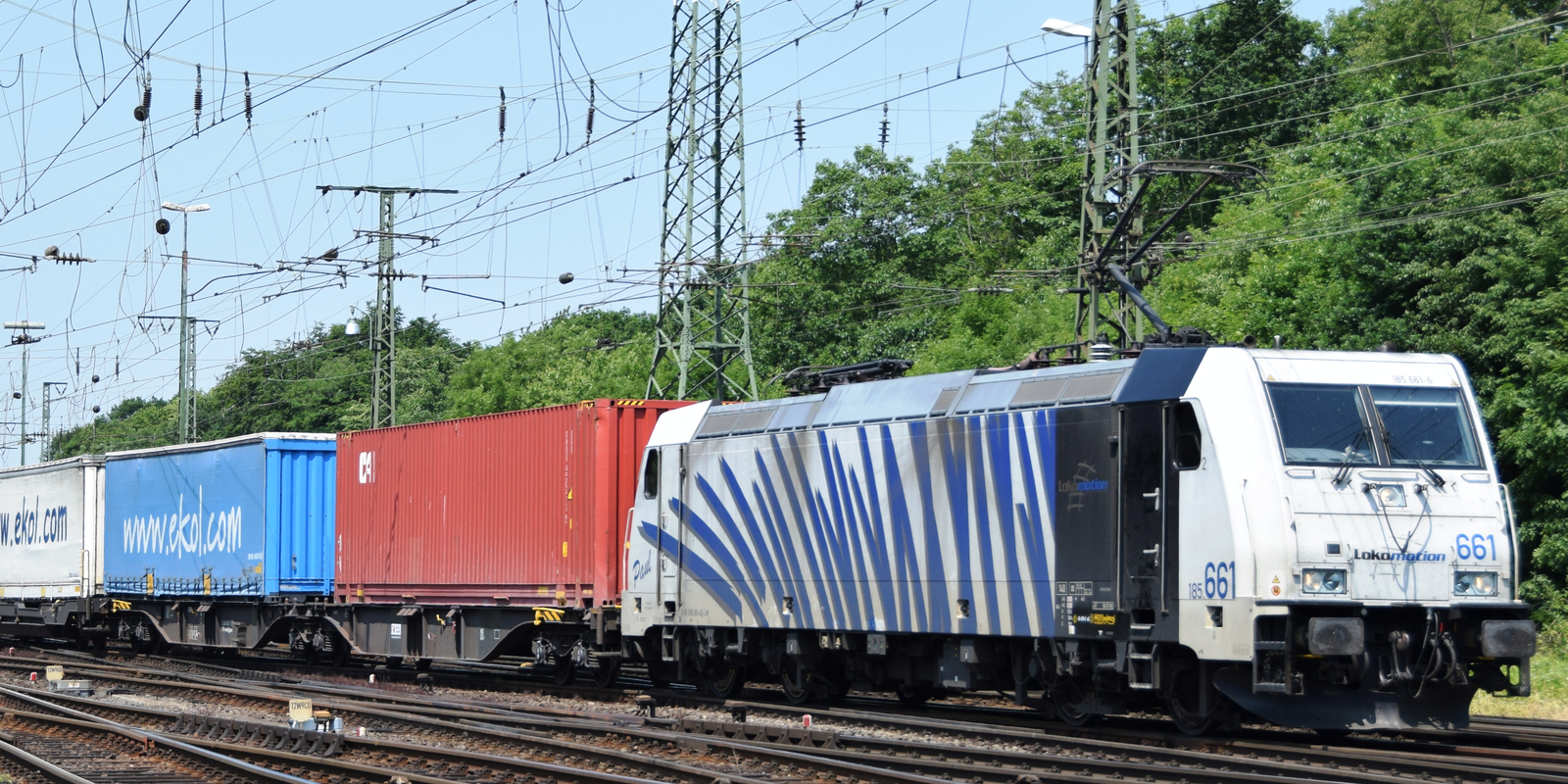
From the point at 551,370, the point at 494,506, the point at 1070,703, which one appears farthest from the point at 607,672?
the point at 551,370

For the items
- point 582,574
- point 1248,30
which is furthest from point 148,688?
point 1248,30

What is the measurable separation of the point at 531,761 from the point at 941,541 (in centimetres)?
477

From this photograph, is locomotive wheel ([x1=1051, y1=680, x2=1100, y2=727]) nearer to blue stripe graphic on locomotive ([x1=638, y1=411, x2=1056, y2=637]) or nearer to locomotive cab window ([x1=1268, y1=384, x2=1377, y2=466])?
blue stripe graphic on locomotive ([x1=638, y1=411, x2=1056, y2=637])

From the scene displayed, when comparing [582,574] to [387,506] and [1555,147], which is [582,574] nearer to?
[387,506]

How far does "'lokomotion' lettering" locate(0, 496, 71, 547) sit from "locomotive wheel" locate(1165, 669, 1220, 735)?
24838 millimetres

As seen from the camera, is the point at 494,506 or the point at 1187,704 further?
the point at 494,506

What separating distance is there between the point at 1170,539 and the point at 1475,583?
2.47 metres

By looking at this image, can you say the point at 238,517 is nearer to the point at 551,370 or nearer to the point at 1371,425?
the point at 1371,425

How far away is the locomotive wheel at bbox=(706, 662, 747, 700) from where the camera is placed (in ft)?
62.8

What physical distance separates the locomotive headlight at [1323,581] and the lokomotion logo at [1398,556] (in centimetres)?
23

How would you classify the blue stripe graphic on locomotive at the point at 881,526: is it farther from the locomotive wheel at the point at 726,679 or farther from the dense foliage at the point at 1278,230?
the dense foliage at the point at 1278,230

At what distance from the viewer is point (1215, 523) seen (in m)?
13.0

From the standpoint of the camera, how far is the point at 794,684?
60.1 feet

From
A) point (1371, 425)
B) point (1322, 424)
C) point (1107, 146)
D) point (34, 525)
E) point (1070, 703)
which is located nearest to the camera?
point (1322, 424)
